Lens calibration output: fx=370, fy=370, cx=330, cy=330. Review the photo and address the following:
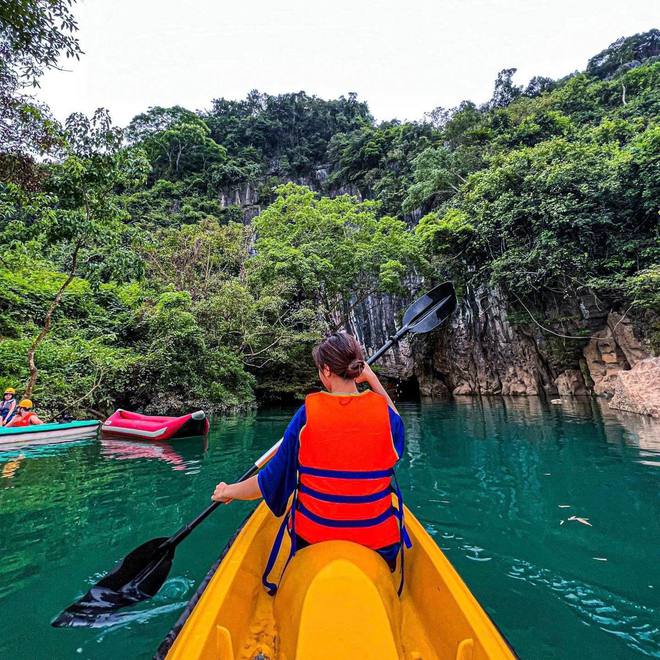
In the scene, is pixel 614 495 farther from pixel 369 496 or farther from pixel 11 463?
pixel 11 463

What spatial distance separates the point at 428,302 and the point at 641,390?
7643 mm

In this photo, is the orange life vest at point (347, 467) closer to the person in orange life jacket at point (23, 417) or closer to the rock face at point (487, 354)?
the person in orange life jacket at point (23, 417)

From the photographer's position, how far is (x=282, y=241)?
51.4ft

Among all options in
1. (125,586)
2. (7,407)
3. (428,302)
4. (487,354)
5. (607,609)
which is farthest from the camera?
(487,354)

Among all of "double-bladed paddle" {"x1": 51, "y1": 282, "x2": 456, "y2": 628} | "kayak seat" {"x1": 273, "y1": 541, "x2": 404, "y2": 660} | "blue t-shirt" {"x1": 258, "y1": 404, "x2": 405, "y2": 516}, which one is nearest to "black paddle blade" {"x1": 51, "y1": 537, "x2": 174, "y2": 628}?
"double-bladed paddle" {"x1": 51, "y1": 282, "x2": 456, "y2": 628}

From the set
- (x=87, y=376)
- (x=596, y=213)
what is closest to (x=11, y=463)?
(x=87, y=376)

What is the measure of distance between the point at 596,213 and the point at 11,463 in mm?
15614

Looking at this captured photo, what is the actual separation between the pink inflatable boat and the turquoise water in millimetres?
374

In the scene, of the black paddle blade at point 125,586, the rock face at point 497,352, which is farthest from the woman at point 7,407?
the rock face at point 497,352

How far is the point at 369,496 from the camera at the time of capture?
4.24ft

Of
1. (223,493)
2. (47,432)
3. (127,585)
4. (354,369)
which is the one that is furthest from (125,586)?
(47,432)

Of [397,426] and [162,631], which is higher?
[397,426]

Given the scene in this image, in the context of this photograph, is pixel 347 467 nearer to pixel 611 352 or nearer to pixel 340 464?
pixel 340 464

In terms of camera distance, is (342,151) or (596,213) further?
(342,151)
